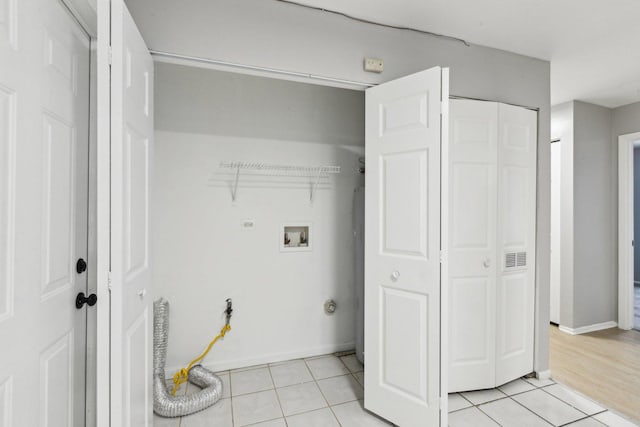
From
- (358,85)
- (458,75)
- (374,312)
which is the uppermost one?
(458,75)

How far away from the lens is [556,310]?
373cm

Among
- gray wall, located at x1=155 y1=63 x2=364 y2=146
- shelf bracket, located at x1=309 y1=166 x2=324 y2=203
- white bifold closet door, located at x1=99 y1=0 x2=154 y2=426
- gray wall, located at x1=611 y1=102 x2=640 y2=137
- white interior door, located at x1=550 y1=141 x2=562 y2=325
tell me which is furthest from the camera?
white interior door, located at x1=550 y1=141 x2=562 y2=325

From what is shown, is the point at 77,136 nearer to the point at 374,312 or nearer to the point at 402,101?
the point at 402,101

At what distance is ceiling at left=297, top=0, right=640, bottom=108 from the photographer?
1918mm

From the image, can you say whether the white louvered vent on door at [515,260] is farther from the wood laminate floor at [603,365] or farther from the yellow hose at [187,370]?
the yellow hose at [187,370]

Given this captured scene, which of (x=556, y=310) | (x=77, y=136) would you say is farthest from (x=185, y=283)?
(x=556, y=310)

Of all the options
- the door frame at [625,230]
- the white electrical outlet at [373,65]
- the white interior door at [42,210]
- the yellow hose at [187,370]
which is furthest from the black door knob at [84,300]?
the door frame at [625,230]

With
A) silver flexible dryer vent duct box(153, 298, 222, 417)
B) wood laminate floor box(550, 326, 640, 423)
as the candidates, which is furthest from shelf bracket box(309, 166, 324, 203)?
wood laminate floor box(550, 326, 640, 423)

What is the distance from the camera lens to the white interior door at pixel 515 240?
2.35 m

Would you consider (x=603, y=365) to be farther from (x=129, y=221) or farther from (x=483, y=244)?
(x=129, y=221)

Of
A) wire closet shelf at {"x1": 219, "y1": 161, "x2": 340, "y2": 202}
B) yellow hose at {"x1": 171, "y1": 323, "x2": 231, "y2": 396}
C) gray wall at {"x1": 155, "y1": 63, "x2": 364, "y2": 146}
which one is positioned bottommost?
yellow hose at {"x1": 171, "y1": 323, "x2": 231, "y2": 396}

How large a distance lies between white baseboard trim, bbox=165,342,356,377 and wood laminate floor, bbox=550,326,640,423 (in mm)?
1790

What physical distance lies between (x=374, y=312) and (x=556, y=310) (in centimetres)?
300

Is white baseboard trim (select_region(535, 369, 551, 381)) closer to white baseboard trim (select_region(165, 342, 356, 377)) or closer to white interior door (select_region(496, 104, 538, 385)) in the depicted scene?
white interior door (select_region(496, 104, 538, 385))
